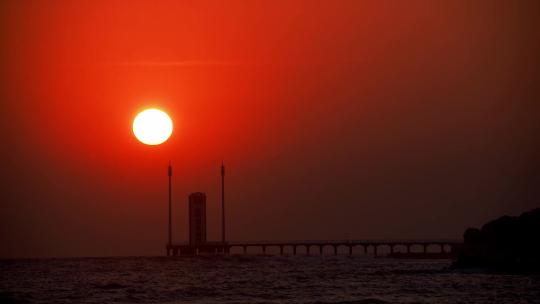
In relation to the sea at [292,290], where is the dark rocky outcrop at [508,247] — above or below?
above

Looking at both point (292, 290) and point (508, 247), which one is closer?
point (292, 290)

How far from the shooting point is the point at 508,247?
112312 mm

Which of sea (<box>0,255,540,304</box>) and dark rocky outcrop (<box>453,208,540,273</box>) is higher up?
dark rocky outcrop (<box>453,208,540,273</box>)

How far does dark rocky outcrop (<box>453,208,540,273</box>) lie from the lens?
106312mm

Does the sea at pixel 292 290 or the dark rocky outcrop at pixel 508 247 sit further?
the dark rocky outcrop at pixel 508 247

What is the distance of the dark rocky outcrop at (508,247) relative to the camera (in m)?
106

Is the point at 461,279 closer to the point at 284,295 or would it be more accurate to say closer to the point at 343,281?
the point at 343,281

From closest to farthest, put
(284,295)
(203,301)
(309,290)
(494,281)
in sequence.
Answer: (203,301) → (284,295) → (309,290) → (494,281)

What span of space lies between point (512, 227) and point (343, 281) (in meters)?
27.1

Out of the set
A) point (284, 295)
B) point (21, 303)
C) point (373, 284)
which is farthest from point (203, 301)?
point (373, 284)

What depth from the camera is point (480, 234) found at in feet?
403

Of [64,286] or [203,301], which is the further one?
[64,286]

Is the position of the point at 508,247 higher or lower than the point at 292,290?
higher

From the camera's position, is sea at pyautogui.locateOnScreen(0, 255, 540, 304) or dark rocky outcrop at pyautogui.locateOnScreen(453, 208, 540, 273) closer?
sea at pyautogui.locateOnScreen(0, 255, 540, 304)
